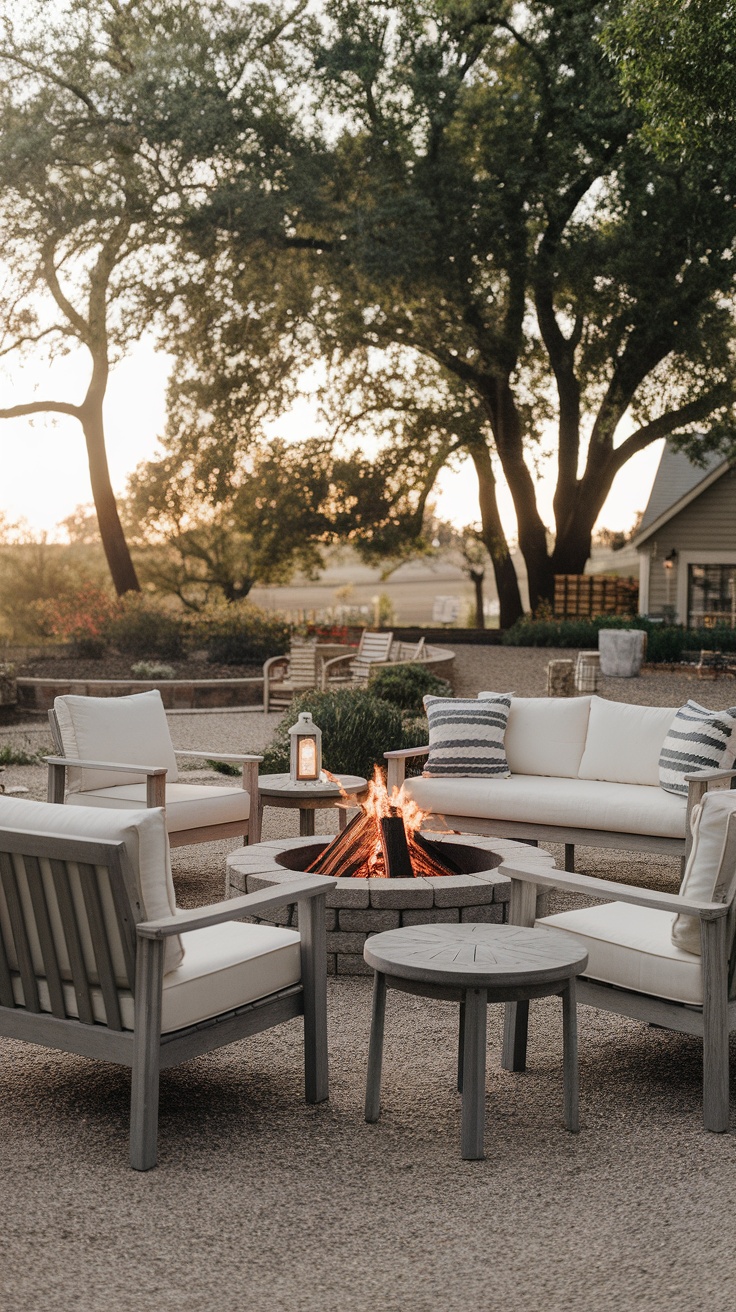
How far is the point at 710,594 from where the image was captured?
23141 mm

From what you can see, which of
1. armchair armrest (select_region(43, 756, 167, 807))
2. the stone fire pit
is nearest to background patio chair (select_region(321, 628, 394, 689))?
armchair armrest (select_region(43, 756, 167, 807))

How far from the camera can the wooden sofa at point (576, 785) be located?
5273mm

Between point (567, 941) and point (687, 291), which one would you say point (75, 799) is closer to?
point (567, 941)

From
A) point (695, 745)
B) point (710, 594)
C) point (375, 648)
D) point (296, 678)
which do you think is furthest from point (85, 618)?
point (695, 745)

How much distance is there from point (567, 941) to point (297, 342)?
66.0 feet

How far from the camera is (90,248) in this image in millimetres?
20641

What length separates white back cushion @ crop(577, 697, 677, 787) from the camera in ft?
19.0

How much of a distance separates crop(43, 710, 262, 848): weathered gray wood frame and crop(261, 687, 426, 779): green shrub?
2.09 m

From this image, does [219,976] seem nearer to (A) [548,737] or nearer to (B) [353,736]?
(A) [548,737]

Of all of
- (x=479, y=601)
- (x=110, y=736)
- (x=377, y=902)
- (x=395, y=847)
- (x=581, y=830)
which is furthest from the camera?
(x=479, y=601)

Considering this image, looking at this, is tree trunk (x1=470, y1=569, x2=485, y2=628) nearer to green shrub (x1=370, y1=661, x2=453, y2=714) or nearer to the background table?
green shrub (x1=370, y1=661, x2=453, y2=714)

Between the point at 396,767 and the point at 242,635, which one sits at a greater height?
the point at 242,635

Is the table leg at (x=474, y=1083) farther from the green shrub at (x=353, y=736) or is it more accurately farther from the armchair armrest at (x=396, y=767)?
the green shrub at (x=353, y=736)

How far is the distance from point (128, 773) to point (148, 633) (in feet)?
40.9
